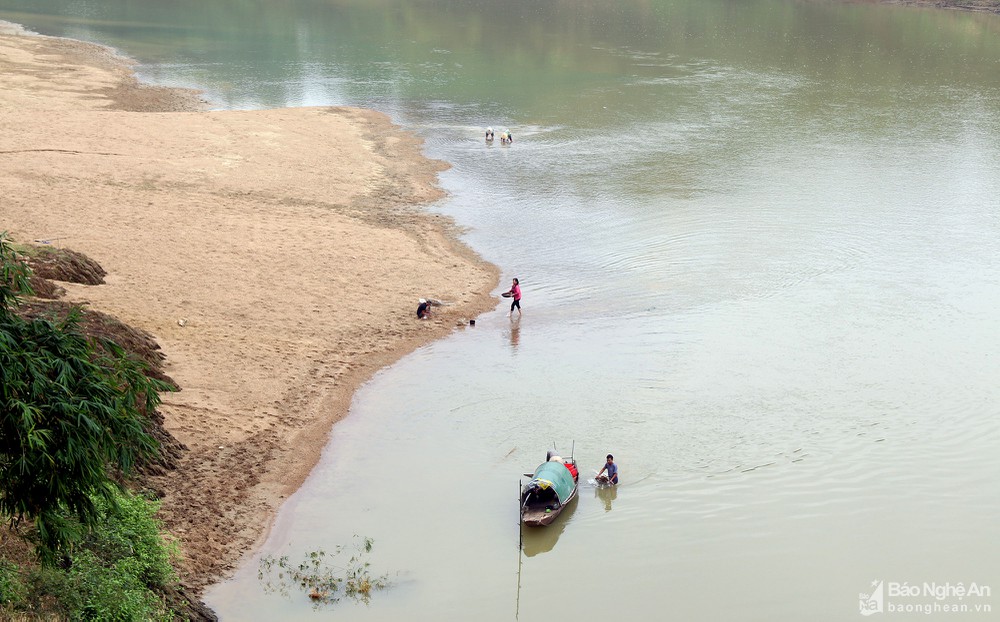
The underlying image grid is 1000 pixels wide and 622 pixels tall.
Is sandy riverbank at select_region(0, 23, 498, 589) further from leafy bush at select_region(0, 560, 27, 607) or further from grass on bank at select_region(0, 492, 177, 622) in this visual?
leafy bush at select_region(0, 560, 27, 607)

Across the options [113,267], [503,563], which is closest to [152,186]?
[113,267]

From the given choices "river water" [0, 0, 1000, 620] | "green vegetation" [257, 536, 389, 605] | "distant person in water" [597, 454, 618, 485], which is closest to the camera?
"green vegetation" [257, 536, 389, 605]

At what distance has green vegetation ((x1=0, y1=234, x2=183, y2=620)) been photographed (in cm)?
1061

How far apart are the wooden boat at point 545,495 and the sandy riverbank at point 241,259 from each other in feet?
15.3

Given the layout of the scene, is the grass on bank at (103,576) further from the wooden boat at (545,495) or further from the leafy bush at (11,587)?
the wooden boat at (545,495)

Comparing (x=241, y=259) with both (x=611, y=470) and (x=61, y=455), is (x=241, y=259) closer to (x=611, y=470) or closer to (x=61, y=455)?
(x=611, y=470)

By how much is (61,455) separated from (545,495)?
32.7 ft

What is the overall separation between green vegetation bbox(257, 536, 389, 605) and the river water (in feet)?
0.92

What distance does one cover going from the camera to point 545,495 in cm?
1884

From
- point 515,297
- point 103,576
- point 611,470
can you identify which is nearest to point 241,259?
point 515,297

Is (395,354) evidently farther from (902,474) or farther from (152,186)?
(152,186)

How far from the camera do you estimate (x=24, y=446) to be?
1048cm

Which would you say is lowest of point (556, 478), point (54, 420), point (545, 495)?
point (545, 495)

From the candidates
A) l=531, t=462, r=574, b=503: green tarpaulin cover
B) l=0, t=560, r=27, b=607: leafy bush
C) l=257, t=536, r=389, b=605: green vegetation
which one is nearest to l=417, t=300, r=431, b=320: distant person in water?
l=531, t=462, r=574, b=503: green tarpaulin cover
